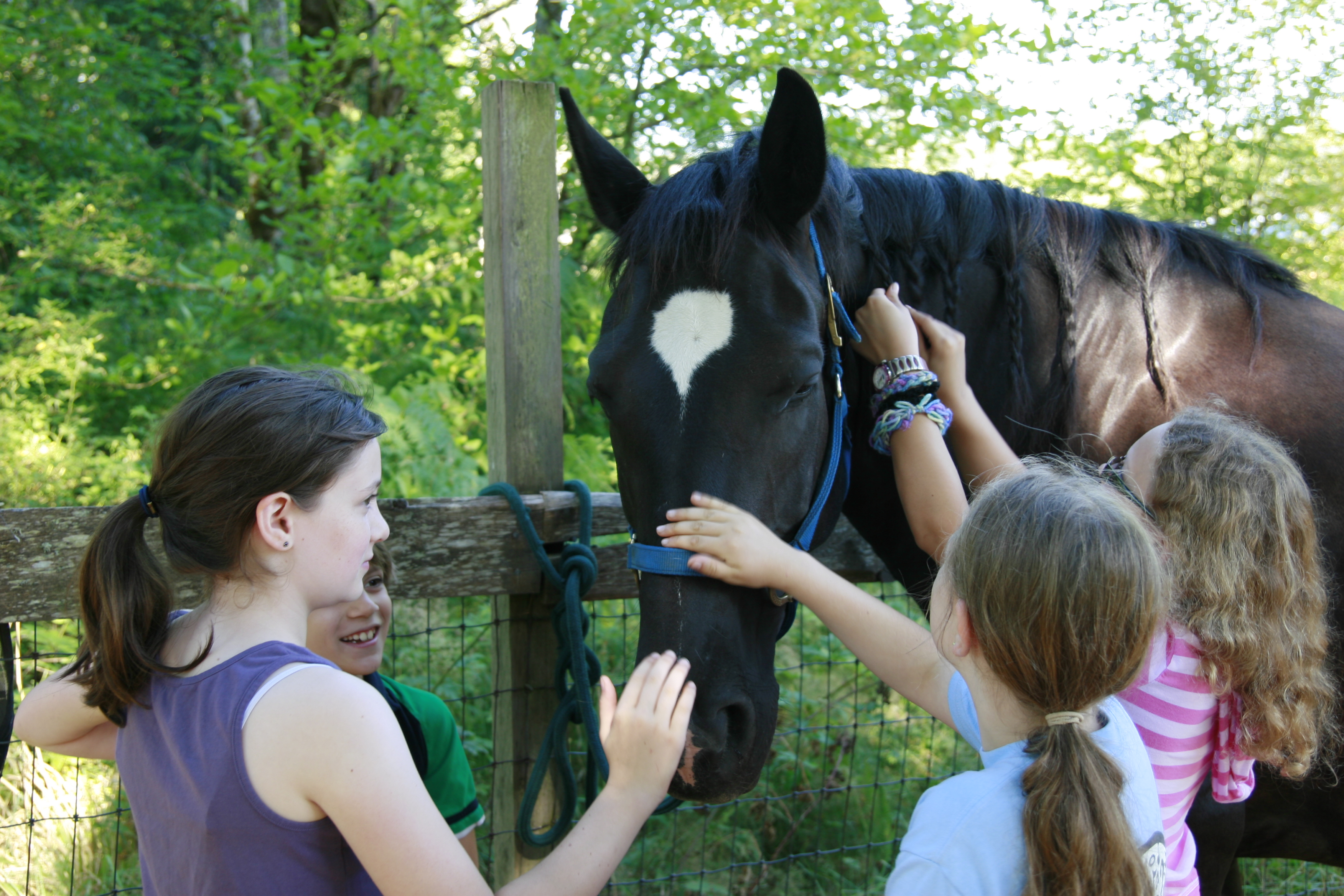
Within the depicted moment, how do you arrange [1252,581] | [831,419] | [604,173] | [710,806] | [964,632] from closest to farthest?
1. [964,632]
2. [1252,581]
3. [831,419]
4. [604,173]
5. [710,806]

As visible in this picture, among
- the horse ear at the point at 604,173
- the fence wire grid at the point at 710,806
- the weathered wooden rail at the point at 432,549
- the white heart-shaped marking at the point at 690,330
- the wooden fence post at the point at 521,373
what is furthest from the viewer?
the fence wire grid at the point at 710,806

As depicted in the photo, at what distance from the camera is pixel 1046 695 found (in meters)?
1.06

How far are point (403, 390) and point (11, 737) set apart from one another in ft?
9.65

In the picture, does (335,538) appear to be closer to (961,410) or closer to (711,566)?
(711,566)

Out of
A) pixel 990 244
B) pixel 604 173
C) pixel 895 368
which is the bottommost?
pixel 895 368

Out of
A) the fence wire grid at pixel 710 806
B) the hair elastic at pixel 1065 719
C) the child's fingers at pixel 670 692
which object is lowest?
the fence wire grid at pixel 710 806

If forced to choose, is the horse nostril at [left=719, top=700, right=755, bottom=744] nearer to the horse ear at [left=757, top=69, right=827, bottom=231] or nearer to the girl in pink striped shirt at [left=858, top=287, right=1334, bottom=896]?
the girl in pink striped shirt at [left=858, top=287, right=1334, bottom=896]

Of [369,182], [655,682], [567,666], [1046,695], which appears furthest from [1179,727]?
[369,182]

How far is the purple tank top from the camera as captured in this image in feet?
3.49

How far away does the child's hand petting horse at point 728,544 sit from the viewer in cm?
150

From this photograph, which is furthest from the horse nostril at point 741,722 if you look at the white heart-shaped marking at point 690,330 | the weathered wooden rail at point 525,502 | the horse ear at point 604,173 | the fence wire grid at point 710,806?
the horse ear at point 604,173

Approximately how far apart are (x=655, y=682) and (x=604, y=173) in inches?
48.7

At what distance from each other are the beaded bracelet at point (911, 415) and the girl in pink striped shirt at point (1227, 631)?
40 centimetres

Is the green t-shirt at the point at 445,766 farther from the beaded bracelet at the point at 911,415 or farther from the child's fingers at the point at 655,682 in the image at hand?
the beaded bracelet at the point at 911,415
